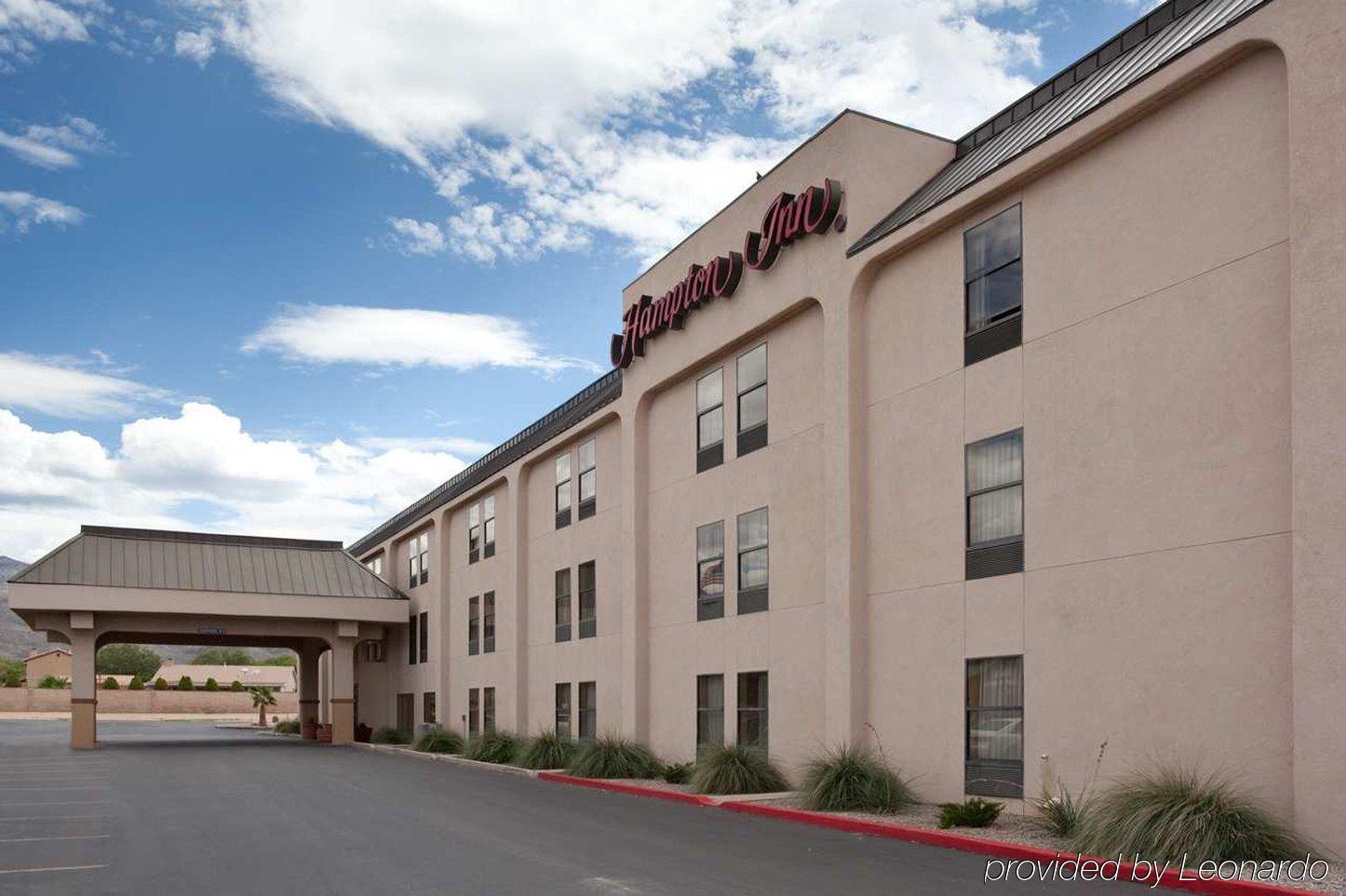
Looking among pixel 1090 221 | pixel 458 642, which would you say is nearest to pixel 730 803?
pixel 1090 221

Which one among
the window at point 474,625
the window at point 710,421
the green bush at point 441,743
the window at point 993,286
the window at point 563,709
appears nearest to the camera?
the window at point 993,286

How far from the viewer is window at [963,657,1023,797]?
16.8 metres

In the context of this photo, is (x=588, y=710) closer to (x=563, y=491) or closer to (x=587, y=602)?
(x=587, y=602)

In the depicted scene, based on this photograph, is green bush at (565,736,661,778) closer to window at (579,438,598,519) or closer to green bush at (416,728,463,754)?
window at (579,438,598,519)

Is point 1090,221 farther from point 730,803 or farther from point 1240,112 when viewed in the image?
point 730,803

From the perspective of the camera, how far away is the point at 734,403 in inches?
995

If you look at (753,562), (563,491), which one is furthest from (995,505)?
(563,491)

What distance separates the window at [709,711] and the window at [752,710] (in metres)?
0.85

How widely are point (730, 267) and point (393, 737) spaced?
28.8 metres

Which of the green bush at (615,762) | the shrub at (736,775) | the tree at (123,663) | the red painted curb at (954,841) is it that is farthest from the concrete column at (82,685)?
the tree at (123,663)

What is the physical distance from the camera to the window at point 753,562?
2364 cm

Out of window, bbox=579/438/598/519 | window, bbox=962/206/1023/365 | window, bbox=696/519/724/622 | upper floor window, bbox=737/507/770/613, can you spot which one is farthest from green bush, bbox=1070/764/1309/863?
window, bbox=579/438/598/519

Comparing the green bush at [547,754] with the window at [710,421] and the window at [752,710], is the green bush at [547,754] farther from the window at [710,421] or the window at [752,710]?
the window at [710,421]

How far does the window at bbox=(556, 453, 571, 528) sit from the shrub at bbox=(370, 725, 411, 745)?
52.9 ft
